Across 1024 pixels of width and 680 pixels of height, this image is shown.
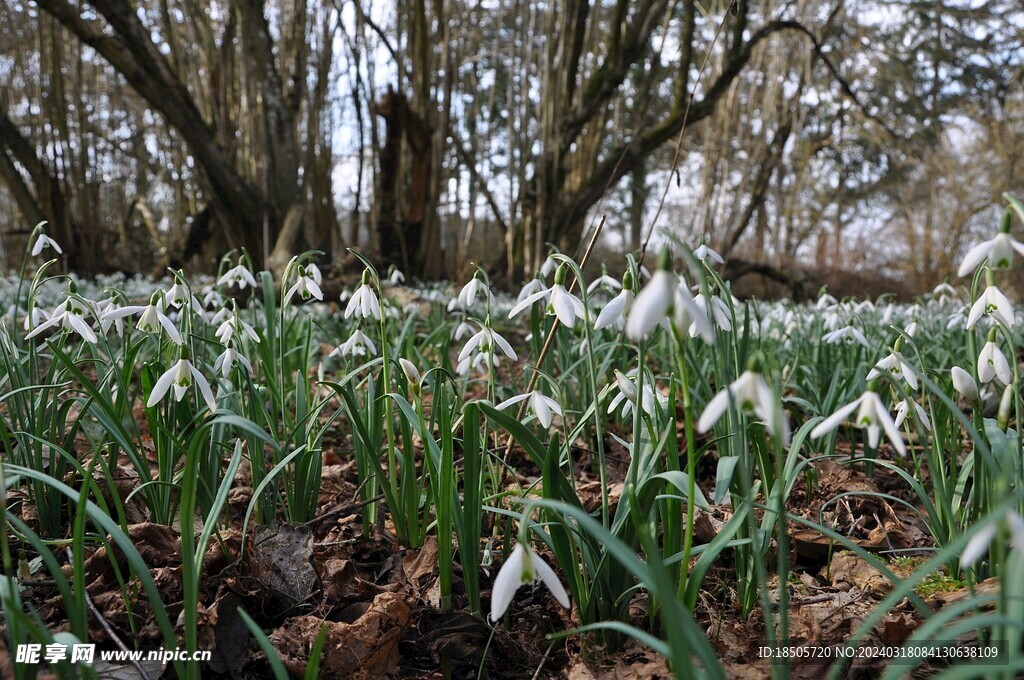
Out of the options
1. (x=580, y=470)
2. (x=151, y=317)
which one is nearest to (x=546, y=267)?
(x=580, y=470)

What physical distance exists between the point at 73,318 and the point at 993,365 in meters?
2.12

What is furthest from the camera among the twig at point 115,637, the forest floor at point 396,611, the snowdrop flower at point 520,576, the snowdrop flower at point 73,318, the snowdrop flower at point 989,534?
the snowdrop flower at point 73,318

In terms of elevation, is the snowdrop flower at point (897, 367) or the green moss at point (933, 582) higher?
the snowdrop flower at point (897, 367)

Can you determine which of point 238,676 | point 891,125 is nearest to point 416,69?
point 238,676

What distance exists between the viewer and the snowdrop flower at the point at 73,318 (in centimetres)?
169

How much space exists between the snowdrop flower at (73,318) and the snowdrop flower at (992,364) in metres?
1.96

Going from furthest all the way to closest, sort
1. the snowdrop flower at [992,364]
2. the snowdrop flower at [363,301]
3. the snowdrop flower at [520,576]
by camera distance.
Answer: the snowdrop flower at [363,301] < the snowdrop flower at [992,364] < the snowdrop flower at [520,576]

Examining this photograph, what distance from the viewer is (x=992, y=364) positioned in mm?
1398

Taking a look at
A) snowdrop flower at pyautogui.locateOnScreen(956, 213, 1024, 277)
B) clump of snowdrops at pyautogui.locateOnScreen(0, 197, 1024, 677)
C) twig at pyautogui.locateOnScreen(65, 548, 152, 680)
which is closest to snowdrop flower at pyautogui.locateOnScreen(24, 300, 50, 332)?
clump of snowdrops at pyautogui.locateOnScreen(0, 197, 1024, 677)

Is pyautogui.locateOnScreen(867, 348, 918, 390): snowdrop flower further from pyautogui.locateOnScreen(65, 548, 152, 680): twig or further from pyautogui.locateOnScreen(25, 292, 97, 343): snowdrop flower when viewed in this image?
pyautogui.locateOnScreen(25, 292, 97, 343): snowdrop flower

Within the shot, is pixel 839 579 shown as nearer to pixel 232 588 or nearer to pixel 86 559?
pixel 232 588

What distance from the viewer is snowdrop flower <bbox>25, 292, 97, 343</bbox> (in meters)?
1.69

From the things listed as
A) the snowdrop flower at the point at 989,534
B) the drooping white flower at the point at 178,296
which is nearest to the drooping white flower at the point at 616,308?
the snowdrop flower at the point at 989,534

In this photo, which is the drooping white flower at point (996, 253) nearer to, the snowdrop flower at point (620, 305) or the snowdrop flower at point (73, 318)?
the snowdrop flower at point (620, 305)
